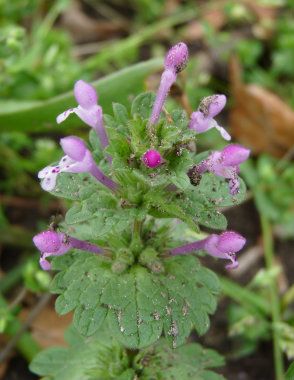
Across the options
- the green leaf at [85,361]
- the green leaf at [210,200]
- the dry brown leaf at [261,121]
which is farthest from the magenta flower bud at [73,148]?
the dry brown leaf at [261,121]

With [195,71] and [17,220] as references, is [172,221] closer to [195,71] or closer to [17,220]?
[17,220]

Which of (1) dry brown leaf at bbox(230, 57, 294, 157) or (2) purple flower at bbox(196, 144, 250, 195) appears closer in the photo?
(2) purple flower at bbox(196, 144, 250, 195)

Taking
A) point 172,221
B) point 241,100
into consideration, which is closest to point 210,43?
point 241,100

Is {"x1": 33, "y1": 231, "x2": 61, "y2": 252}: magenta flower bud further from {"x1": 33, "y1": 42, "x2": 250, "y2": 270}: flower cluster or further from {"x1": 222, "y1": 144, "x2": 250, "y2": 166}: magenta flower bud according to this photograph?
{"x1": 222, "y1": 144, "x2": 250, "y2": 166}: magenta flower bud

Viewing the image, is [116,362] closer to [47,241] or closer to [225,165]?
[47,241]

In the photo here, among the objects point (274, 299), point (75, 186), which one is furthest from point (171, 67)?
point (274, 299)

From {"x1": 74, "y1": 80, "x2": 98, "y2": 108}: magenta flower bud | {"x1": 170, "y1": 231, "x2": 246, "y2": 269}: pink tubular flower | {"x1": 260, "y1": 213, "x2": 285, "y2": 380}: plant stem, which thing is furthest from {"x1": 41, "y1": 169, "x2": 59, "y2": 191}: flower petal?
{"x1": 260, "y1": 213, "x2": 285, "y2": 380}: plant stem

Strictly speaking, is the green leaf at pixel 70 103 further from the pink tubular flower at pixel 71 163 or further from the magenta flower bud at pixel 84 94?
the pink tubular flower at pixel 71 163
